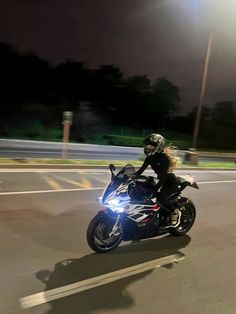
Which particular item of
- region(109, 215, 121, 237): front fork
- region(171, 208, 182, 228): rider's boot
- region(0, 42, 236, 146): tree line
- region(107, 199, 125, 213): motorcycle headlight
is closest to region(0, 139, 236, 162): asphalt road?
region(0, 42, 236, 146): tree line

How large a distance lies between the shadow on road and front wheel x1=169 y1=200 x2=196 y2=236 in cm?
27

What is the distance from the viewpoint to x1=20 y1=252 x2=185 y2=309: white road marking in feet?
14.9

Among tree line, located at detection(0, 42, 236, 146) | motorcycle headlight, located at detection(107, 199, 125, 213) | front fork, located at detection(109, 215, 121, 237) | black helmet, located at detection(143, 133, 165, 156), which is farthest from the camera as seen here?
tree line, located at detection(0, 42, 236, 146)

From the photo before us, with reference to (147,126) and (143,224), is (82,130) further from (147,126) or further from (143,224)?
(143,224)

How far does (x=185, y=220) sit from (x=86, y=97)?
160ft

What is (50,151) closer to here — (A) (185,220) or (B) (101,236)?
(A) (185,220)

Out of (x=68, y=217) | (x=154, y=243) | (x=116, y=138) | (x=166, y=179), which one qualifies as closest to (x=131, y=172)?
(x=166, y=179)

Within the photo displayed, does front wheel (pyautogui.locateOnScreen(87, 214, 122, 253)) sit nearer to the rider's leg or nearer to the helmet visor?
the rider's leg

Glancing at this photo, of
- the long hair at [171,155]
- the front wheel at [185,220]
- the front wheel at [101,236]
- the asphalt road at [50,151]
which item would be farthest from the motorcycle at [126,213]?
the asphalt road at [50,151]

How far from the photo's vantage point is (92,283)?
5.14m

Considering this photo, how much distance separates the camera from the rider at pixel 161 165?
21.8 ft

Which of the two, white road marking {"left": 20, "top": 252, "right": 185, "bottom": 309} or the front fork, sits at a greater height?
the front fork

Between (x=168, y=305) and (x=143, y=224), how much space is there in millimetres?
2107

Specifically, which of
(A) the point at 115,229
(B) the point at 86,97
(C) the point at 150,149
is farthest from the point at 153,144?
(B) the point at 86,97
